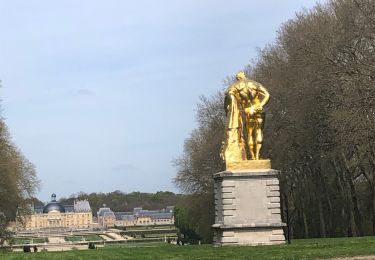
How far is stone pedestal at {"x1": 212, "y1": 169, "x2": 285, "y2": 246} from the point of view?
2386 centimetres

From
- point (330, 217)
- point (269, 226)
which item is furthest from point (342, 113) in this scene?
point (330, 217)

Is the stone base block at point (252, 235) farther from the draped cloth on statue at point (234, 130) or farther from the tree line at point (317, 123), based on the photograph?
the tree line at point (317, 123)

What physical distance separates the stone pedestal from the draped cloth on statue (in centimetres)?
120

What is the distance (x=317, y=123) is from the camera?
35.4 meters

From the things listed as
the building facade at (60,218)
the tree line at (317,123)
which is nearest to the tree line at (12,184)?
the tree line at (317,123)

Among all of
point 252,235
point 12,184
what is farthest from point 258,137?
point 12,184

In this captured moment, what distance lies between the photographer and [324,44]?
31578mm

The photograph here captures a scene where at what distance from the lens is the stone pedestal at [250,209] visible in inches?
939

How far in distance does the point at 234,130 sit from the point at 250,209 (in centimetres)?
344

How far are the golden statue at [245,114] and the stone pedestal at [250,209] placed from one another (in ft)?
4.00

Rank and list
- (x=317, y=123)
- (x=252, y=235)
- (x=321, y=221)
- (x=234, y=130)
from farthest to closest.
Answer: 1. (x=321, y=221)
2. (x=317, y=123)
3. (x=234, y=130)
4. (x=252, y=235)

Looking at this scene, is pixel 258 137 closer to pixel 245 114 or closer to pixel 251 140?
pixel 251 140

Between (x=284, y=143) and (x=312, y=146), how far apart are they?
179cm

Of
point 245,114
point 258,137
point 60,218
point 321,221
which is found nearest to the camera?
point 258,137
